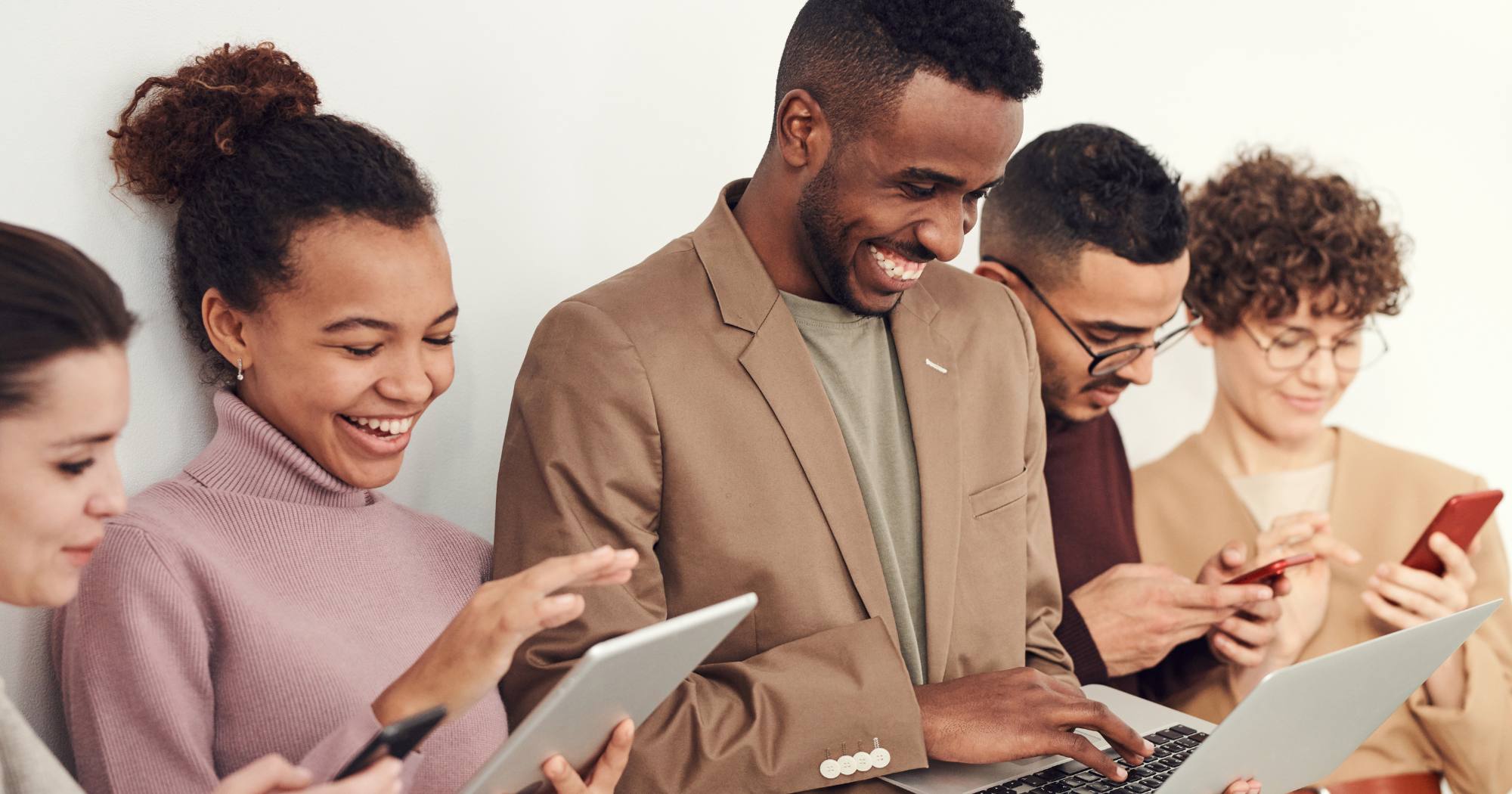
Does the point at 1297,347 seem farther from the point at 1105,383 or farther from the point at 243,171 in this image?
the point at 243,171

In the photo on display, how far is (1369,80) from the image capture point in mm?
3621

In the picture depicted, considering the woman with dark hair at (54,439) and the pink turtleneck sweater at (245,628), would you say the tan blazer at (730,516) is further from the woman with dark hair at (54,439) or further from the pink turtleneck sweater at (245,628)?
the woman with dark hair at (54,439)

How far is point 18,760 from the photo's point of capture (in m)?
1.21

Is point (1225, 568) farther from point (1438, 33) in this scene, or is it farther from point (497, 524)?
point (1438, 33)

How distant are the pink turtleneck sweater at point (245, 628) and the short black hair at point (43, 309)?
33cm

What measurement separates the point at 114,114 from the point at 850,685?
113 centimetres

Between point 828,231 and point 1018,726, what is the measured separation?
0.67 metres

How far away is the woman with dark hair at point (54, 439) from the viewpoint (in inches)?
44.5

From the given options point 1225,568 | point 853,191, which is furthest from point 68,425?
point 1225,568

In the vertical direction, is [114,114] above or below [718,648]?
above

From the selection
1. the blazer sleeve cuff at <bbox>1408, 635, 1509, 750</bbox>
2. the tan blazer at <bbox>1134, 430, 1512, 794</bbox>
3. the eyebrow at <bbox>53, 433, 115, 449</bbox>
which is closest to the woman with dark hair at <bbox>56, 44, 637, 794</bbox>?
the eyebrow at <bbox>53, 433, 115, 449</bbox>

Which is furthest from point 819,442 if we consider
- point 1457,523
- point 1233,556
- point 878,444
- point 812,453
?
point 1457,523

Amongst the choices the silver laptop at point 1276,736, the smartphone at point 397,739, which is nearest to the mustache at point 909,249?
the silver laptop at point 1276,736

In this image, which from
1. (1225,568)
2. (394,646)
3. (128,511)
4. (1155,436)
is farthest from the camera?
(1155,436)
